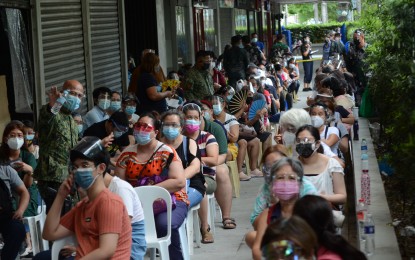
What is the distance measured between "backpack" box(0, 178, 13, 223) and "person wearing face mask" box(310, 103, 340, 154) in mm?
3414

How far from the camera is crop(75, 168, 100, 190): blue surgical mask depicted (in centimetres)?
705

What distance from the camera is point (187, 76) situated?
16781 millimetres

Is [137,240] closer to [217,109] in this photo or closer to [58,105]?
[58,105]

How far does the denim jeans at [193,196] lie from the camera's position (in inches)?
419

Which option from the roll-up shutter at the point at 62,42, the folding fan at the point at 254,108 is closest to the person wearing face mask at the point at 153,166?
the roll-up shutter at the point at 62,42

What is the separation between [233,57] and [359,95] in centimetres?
327

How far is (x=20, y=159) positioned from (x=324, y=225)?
564 centimetres

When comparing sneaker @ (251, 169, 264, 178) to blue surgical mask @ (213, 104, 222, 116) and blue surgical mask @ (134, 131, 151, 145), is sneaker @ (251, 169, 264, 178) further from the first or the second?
blue surgical mask @ (134, 131, 151, 145)

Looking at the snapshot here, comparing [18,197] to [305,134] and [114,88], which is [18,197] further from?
[114,88]

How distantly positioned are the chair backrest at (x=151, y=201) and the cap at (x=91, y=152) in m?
1.77

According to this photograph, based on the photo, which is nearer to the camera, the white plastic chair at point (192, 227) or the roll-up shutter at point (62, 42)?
the white plastic chair at point (192, 227)

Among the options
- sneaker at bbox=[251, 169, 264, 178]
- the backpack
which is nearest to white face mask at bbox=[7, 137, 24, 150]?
the backpack

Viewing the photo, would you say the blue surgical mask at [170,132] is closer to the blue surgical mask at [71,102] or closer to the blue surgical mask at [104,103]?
the blue surgical mask at [71,102]

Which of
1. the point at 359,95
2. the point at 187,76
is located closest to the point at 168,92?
the point at 187,76
